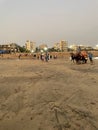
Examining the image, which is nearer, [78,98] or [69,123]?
[69,123]

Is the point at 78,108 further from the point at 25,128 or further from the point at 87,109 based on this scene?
the point at 25,128

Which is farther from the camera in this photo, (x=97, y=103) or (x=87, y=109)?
(x=97, y=103)

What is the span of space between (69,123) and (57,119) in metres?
0.40

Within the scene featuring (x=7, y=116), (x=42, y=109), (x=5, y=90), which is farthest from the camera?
(x=5, y=90)

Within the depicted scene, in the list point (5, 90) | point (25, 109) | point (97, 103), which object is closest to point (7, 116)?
point (25, 109)

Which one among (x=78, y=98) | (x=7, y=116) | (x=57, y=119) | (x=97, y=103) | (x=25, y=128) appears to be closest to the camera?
(x=25, y=128)

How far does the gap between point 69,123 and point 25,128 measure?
92 centimetres

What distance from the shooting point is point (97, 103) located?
7.75 meters

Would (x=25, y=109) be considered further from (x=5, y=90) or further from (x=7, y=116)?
(x=5, y=90)

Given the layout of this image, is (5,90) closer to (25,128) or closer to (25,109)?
(25,109)

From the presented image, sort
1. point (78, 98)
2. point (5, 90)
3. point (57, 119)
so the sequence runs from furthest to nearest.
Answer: point (5, 90)
point (78, 98)
point (57, 119)

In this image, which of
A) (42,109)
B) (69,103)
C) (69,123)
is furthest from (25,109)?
(69,123)

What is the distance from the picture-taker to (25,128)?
5.87 m

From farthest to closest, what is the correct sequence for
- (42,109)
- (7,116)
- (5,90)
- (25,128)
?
(5,90) → (42,109) → (7,116) → (25,128)
